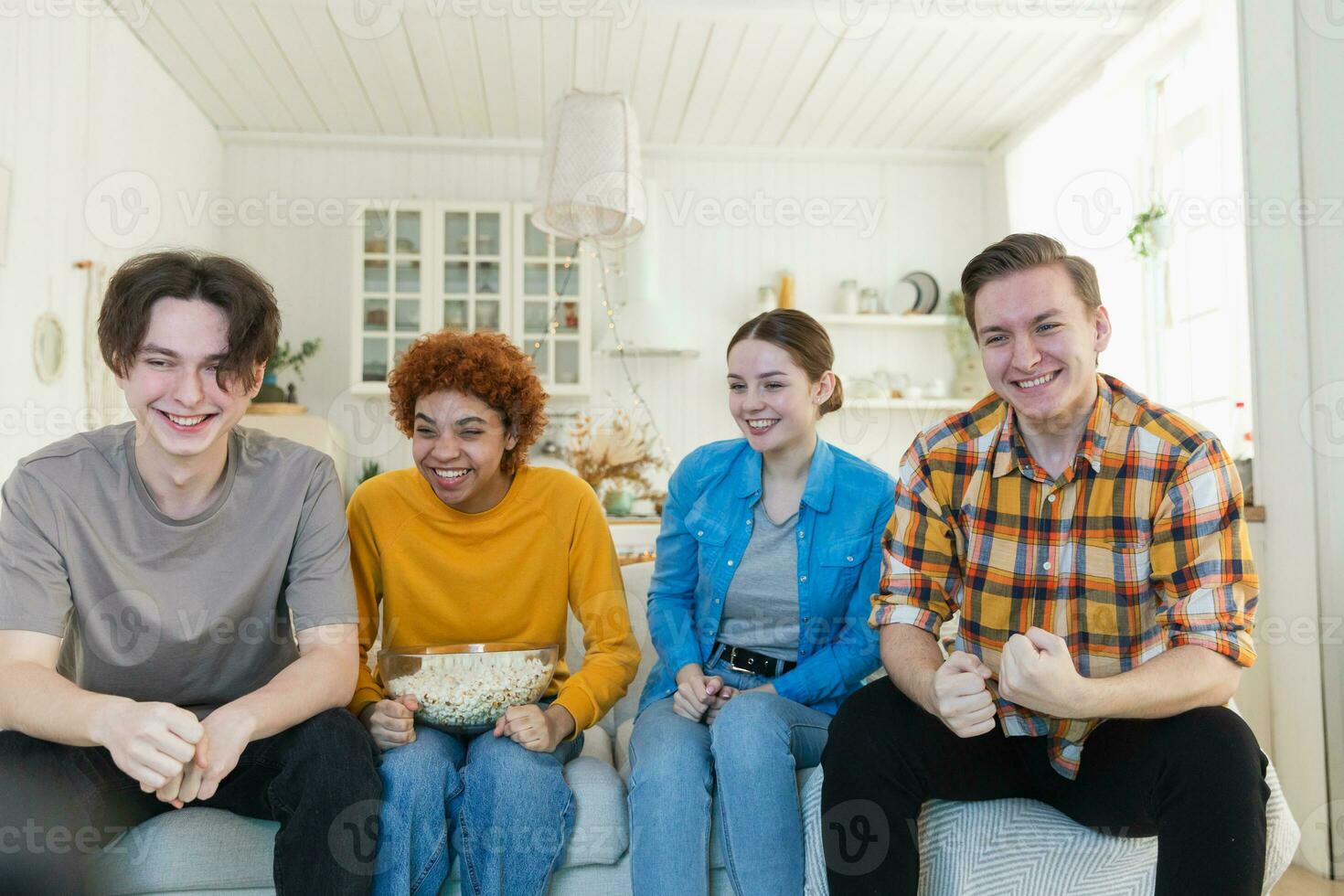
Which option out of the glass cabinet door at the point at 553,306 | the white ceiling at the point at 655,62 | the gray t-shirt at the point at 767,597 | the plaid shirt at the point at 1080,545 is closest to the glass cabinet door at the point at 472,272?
the glass cabinet door at the point at 553,306

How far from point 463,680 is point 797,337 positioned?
850mm

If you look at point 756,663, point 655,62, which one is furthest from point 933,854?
Answer: point 655,62

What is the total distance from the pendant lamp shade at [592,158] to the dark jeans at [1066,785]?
2023mm

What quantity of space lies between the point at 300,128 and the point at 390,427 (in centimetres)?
142

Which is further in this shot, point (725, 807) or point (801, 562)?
point (801, 562)

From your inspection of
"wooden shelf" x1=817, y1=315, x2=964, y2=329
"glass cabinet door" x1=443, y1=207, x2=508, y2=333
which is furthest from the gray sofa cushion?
"wooden shelf" x1=817, y1=315, x2=964, y2=329

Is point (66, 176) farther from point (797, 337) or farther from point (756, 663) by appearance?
point (756, 663)

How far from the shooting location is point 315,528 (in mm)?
1592

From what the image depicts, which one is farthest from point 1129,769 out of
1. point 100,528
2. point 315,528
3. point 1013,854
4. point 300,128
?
point 300,128

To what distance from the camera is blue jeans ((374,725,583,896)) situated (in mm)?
1481

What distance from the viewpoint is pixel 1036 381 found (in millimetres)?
1529

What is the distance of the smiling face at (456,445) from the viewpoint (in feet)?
5.97

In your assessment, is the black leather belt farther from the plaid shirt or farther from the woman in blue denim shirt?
the plaid shirt

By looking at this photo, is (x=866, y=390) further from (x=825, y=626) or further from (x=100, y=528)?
(x=100, y=528)
